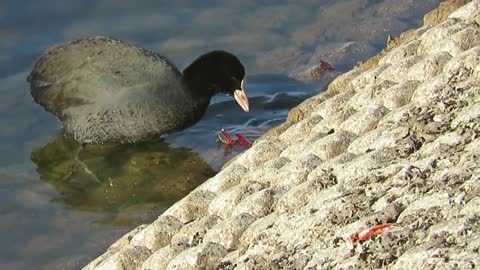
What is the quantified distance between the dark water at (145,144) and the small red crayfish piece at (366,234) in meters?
2.86

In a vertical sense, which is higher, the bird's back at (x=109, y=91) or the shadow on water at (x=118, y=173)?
the bird's back at (x=109, y=91)

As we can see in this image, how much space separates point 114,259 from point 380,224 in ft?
4.61

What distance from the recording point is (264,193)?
14.5ft

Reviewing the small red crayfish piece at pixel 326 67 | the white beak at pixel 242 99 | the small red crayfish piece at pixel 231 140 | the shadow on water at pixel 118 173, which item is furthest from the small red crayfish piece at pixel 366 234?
the small red crayfish piece at pixel 326 67

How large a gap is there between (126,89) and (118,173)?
712 millimetres

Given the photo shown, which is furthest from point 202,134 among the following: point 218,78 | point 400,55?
point 400,55

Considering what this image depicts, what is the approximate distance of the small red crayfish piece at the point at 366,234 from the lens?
356 cm

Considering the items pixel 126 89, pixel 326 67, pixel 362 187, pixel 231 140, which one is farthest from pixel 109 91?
pixel 362 187

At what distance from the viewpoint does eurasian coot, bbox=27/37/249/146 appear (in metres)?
7.63

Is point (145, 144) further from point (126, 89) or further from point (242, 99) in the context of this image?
point (242, 99)

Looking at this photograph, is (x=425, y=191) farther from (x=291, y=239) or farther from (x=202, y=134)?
(x=202, y=134)

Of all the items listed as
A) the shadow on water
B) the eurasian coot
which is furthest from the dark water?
the eurasian coot

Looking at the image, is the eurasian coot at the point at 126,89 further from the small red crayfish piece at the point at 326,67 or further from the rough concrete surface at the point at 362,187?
the rough concrete surface at the point at 362,187

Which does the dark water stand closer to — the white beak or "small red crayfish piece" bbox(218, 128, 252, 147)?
"small red crayfish piece" bbox(218, 128, 252, 147)
